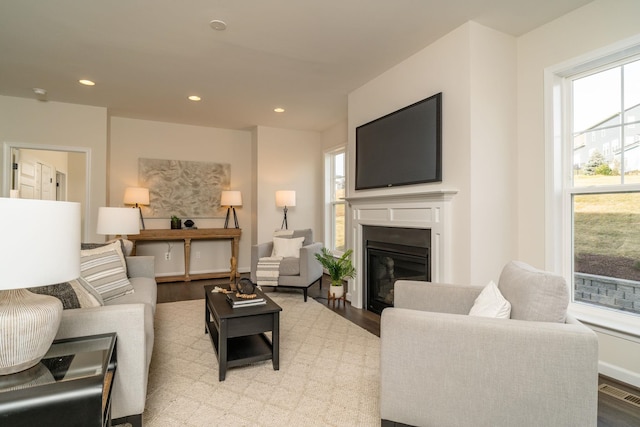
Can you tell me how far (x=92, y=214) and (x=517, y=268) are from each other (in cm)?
522

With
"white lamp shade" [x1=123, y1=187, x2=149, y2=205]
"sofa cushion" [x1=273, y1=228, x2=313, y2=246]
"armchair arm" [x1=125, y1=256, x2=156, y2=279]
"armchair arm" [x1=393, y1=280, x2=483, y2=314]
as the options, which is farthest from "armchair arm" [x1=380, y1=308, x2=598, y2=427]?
"white lamp shade" [x1=123, y1=187, x2=149, y2=205]

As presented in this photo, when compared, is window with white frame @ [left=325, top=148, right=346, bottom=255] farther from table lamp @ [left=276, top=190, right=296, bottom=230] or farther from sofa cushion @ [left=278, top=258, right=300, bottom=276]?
sofa cushion @ [left=278, top=258, right=300, bottom=276]

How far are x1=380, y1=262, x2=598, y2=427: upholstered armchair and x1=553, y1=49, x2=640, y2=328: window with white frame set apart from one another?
1.29 metres

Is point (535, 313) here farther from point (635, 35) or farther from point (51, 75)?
point (51, 75)

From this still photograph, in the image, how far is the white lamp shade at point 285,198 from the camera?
17.9 feet

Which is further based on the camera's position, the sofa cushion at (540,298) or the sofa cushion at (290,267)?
the sofa cushion at (290,267)

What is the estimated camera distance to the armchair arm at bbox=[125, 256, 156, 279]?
3129mm

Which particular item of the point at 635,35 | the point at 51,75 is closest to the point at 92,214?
the point at 51,75

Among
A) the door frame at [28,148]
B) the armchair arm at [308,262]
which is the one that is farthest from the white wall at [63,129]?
the armchair arm at [308,262]

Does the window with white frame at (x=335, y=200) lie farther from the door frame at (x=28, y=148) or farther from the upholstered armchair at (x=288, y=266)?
the door frame at (x=28, y=148)

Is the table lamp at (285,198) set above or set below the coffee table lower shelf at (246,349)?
above

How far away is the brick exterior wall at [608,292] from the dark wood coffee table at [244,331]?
2301mm

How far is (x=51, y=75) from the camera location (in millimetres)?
3629

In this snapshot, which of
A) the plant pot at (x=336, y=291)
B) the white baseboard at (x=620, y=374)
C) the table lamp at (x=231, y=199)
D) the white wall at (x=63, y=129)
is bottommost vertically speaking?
the white baseboard at (x=620, y=374)
